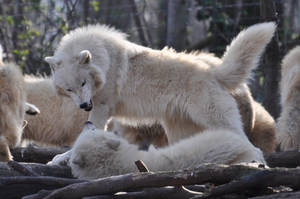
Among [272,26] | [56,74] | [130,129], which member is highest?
[272,26]

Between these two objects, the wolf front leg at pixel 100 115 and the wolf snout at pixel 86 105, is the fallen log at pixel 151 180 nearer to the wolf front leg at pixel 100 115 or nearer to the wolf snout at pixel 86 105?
the wolf snout at pixel 86 105

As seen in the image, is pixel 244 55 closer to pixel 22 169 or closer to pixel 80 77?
pixel 80 77

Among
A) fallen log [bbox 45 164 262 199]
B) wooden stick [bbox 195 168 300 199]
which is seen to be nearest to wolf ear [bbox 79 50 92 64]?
fallen log [bbox 45 164 262 199]

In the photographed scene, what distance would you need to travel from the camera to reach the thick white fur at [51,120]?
842 centimetres

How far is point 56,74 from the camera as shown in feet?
21.5

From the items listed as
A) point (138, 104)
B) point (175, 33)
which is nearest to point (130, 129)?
point (138, 104)

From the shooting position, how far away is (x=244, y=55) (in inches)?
245

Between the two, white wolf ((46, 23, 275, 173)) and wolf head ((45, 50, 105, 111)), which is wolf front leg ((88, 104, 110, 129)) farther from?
wolf head ((45, 50, 105, 111))

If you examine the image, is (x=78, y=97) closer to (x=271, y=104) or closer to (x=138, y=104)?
(x=138, y=104)

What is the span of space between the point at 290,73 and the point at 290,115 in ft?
2.14

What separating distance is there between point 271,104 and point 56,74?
3.87m

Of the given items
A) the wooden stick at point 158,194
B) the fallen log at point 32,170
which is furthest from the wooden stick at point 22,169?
the wooden stick at point 158,194

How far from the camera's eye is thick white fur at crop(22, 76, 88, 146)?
8.42m

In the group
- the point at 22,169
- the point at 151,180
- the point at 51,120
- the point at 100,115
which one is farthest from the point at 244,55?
the point at 51,120
